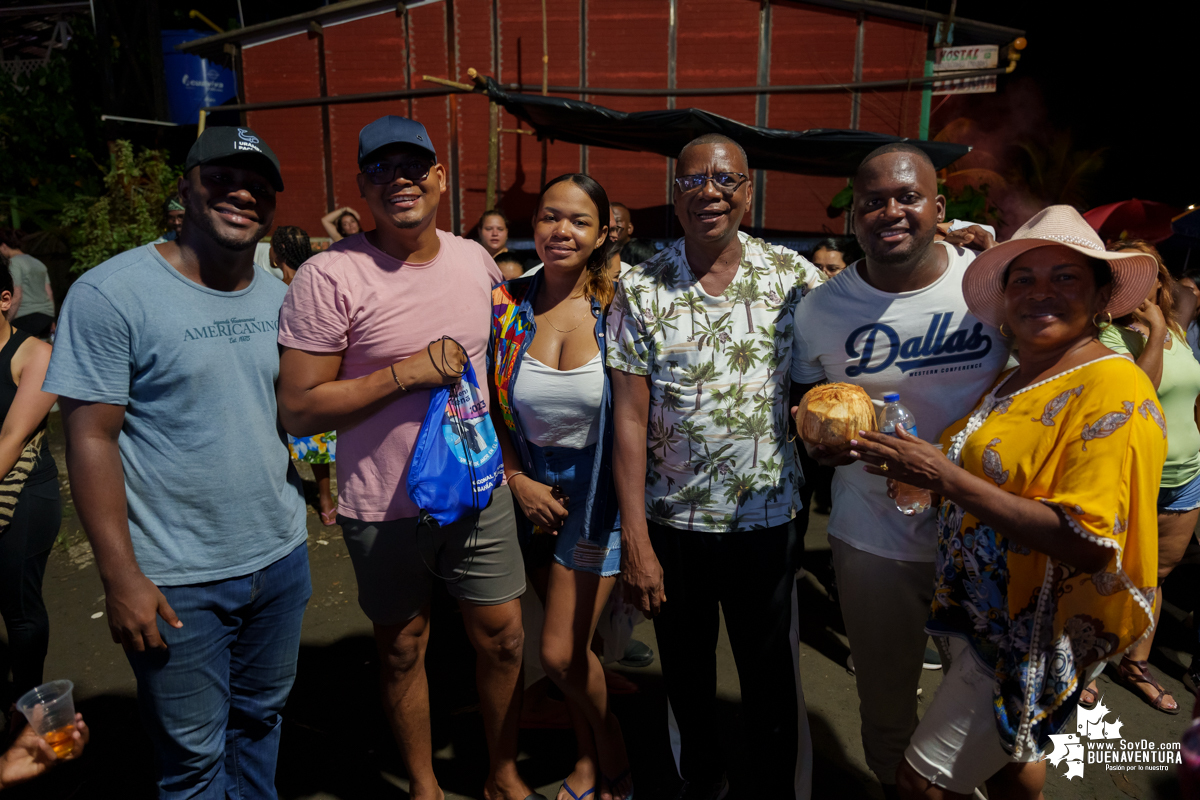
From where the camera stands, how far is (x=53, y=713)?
190 centimetres

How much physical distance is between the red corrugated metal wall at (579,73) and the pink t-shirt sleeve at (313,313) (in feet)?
30.3

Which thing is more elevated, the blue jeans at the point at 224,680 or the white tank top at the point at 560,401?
the white tank top at the point at 560,401

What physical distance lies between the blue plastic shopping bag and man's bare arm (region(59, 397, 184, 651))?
800 millimetres

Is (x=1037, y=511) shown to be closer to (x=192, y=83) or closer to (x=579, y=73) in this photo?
(x=579, y=73)

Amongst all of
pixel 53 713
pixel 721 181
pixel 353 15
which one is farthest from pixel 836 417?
pixel 353 15

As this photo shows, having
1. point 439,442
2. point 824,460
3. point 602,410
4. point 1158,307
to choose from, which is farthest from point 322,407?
point 1158,307

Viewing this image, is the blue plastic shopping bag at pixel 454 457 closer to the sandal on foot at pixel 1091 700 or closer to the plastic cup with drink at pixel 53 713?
the plastic cup with drink at pixel 53 713

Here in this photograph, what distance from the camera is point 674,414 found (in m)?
2.39

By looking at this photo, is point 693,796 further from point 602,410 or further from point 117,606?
point 117,606

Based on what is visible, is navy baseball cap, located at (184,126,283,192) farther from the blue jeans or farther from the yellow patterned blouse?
the yellow patterned blouse

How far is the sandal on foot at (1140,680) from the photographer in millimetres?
3361

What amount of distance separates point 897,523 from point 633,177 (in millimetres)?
9588

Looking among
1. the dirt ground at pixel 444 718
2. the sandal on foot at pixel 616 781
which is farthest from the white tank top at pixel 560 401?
the dirt ground at pixel 444 718

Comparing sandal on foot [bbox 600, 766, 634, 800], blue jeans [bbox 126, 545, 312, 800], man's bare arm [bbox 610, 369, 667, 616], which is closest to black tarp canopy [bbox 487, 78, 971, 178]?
man's bare arm [bbox 610, 369, 667, 616]
